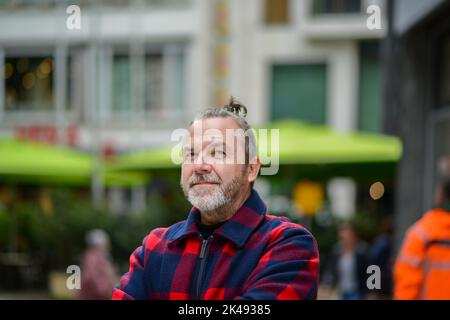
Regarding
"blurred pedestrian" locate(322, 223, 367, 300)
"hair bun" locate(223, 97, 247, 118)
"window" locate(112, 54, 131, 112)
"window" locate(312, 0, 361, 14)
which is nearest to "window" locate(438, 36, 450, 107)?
"blurred pedestrian" locate(322, 223, 367, 300)

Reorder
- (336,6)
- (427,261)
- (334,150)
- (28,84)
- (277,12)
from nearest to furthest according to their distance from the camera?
1. (427,261)
2. (334,150)
3. (336,6)
4. (277,12)
5. (28,84)

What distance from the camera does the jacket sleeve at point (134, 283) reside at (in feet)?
8.36

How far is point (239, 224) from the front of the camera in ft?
8.35

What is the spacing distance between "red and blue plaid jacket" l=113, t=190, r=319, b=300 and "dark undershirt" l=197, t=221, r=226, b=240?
0.05 ft

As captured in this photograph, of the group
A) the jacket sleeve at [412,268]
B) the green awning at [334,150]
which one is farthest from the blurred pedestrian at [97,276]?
the jacket sleeve at [412,268]

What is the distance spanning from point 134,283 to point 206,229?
0.25 meters

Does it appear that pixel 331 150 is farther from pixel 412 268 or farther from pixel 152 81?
pixel 152 81

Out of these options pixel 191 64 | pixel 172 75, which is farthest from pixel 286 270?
pixel 172 75

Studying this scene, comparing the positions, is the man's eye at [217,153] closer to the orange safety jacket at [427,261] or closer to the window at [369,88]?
the orange safety jacket at [427,261]

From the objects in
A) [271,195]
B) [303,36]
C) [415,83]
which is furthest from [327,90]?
[415,83]

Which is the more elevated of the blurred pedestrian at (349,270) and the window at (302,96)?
the window at (302,96)

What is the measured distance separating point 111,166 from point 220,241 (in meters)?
13.5

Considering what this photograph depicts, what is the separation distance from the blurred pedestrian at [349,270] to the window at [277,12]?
1637cm

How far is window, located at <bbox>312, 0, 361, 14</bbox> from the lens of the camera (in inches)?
1038
